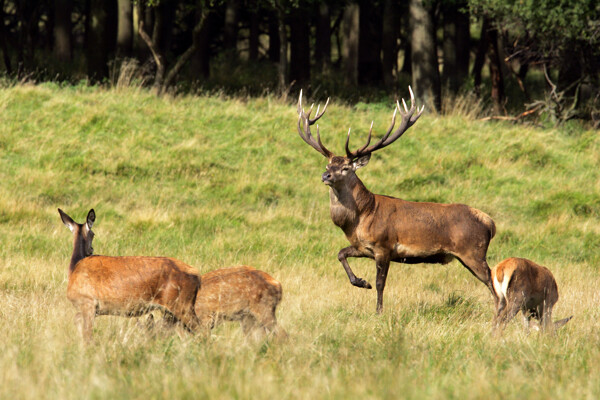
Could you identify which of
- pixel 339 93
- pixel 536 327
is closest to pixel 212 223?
pixel 536 327

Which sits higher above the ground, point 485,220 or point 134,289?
point 134,289

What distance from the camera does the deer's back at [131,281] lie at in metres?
6.17

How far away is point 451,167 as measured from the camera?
15.2m

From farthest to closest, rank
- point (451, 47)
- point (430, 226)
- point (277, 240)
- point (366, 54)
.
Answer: point (366, 54), point (451, 47), point (277, 240), point (430, 226)

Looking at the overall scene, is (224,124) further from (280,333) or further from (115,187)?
(280,333)

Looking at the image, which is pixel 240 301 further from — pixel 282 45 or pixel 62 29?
pixel 62 29

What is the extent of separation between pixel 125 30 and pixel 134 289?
15.1 m

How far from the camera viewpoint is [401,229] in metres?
8.84

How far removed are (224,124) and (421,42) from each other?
575 cm

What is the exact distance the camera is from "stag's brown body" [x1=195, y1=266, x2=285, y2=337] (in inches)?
254

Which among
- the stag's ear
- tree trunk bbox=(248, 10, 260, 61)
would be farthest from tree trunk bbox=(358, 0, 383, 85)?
the stag's ear

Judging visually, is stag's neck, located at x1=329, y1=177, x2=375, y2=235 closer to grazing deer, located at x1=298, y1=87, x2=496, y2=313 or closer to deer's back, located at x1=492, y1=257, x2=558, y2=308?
grazing deer, located at x1=298, y1=87, x2=496, y2=313

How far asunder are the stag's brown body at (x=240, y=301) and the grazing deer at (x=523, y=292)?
2069mm

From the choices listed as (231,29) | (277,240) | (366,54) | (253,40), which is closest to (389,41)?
(366,54)
